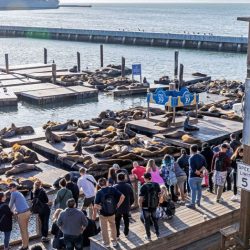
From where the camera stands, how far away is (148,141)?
1714 centimetres

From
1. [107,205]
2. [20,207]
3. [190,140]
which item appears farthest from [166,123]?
[107,205]

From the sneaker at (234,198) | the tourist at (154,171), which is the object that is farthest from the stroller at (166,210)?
the sneaker at (234,198)

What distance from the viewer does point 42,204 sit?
8484 millimetres

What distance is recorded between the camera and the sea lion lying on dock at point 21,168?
1373cm

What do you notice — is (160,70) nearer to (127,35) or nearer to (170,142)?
(127,35)

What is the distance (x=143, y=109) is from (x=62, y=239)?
626 inches

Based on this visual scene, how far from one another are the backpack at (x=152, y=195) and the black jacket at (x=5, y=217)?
214 cm

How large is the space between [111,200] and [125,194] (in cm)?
34

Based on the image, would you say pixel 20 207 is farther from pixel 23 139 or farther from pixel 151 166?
pixel 23 139

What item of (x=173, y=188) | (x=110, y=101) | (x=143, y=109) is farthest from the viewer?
(x=110, y=101)

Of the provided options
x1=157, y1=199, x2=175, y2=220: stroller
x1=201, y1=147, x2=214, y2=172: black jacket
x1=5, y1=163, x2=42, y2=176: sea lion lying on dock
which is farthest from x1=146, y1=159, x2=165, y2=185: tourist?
x1=5, y1=163, x2=42, y2=176: sea lion lying on dock

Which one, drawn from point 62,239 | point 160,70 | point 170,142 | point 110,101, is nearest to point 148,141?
point 170,142

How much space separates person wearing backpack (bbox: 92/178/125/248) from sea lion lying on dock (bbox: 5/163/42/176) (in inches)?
261

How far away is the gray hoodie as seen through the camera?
714cm
